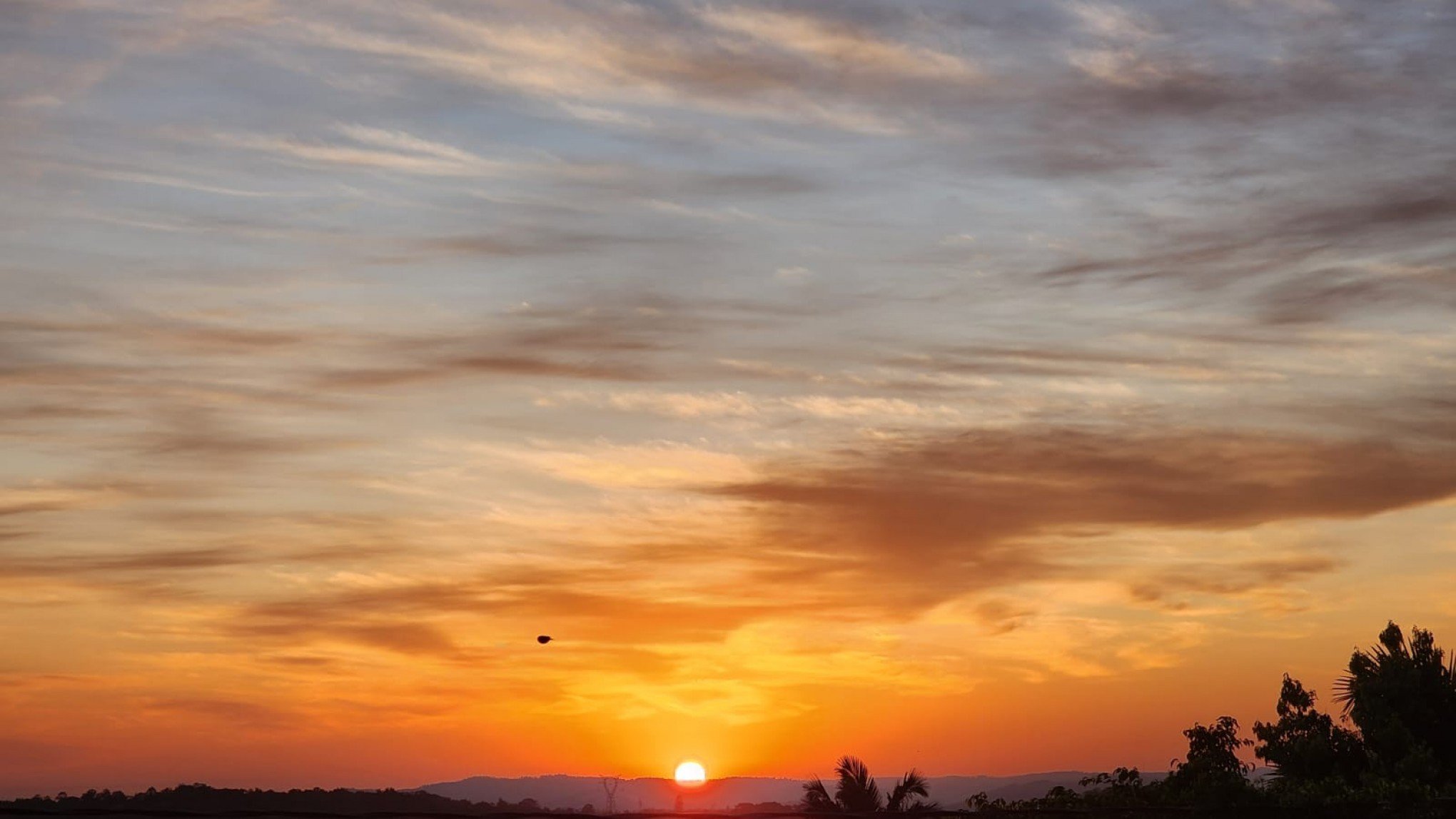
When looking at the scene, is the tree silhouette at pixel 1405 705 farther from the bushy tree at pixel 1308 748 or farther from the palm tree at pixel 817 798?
the palm tree at pixel 817 798

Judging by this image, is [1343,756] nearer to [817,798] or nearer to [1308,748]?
[1308,748]

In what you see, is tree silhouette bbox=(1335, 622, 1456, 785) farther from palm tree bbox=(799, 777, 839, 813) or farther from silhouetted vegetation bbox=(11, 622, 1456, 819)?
palm tree bbox=(799, 777, 839, 813)

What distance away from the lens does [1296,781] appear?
48344 millimetres

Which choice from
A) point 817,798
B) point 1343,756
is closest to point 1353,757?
point 1343,756

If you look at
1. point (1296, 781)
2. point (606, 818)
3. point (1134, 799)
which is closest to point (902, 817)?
point (606, 818)

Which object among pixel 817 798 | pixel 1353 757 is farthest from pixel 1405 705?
pixel 817 798

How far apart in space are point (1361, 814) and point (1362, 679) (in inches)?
1163

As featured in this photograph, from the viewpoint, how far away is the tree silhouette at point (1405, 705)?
45.8 m

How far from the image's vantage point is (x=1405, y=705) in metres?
47.0

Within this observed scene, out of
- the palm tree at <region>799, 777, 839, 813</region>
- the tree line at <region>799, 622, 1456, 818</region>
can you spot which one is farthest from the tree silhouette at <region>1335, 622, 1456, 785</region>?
the palm tree at <region>799, 777, 839, 813</region>

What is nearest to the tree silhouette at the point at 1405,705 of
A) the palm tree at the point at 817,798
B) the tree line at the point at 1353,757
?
the tree line at the point at 1353,757

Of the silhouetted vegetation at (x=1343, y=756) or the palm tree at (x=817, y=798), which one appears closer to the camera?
the silhouetted vegetation at (x=1343, y=756)

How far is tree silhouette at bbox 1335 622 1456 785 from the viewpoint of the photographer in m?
45.8

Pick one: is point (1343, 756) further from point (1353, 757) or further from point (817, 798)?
point (817, 798)
